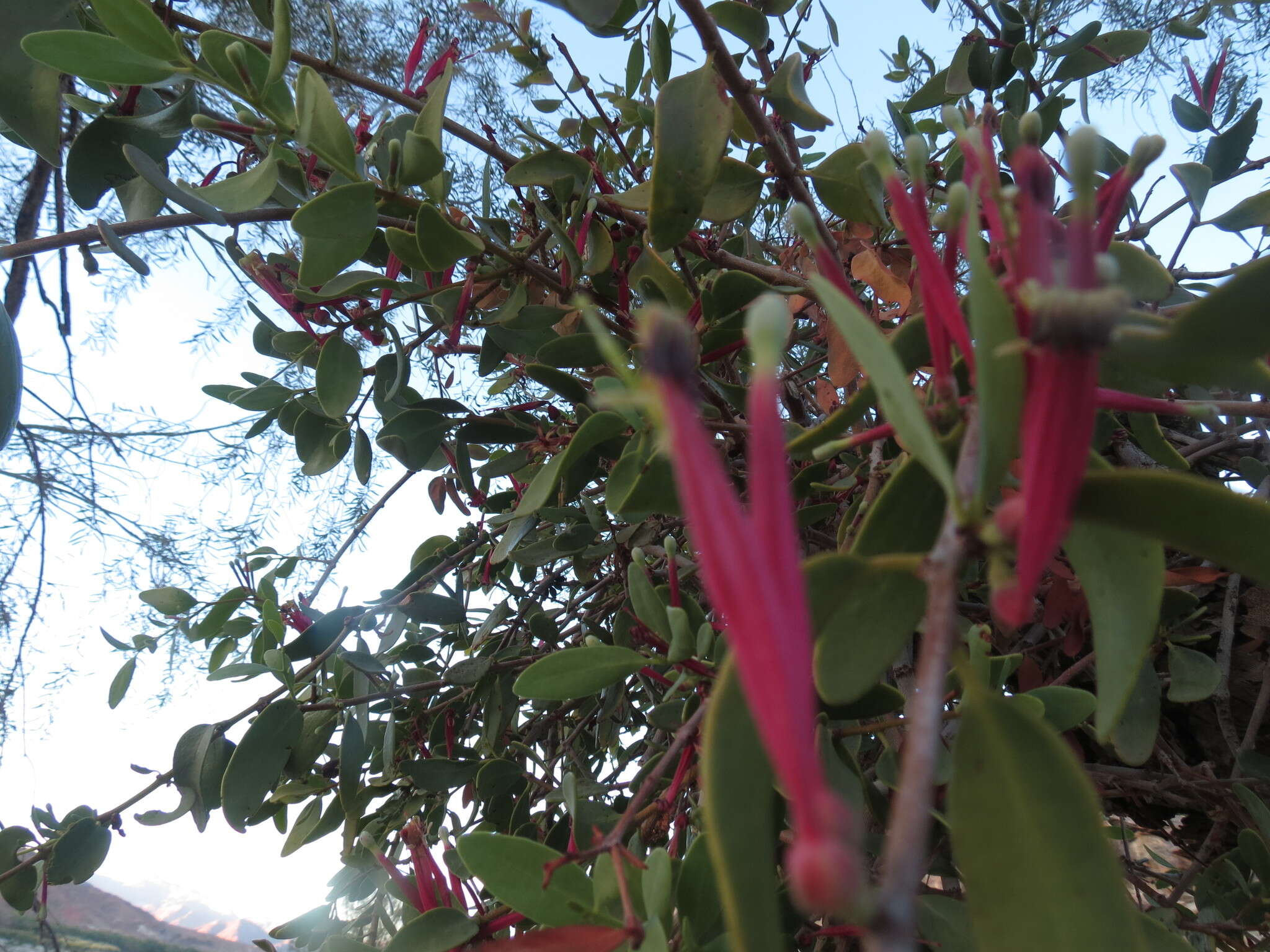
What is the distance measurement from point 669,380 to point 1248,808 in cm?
74

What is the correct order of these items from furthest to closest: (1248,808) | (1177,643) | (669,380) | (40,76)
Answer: (1177,643) < (1248,808) < (40,76) < (669,380)

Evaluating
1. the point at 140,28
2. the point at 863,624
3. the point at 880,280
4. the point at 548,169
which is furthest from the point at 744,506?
the point at 140,28

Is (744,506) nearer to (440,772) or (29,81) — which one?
(440,772)

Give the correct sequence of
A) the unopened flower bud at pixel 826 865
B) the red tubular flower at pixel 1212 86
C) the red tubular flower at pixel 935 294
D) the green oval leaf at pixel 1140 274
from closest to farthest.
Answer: the unopened flower bud at pixel 826 865 < the red tubular flower at pixel 935 294 < the green oval leaf at pixel 1140 274 < the red tubular flower at pixel 1212 86

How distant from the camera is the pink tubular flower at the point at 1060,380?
6.1 inches

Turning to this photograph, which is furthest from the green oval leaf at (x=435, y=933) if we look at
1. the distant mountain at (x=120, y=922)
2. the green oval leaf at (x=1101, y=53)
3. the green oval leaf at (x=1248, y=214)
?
the distant mountain at (x=120, y=922)

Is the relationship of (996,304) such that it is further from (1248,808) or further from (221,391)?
(221,391)

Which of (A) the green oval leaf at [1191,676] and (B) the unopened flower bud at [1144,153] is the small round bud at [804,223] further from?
(A) the green oval leaf at [1191,676]

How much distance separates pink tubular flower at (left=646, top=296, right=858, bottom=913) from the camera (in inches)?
5.0

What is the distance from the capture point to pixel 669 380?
0.15 m

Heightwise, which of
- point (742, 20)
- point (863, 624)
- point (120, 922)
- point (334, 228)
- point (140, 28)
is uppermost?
point (742, 20)

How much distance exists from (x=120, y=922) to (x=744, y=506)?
2624 mm

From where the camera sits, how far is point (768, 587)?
0.45ft

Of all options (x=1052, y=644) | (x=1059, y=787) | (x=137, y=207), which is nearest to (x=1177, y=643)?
(x=1052, y=644)
